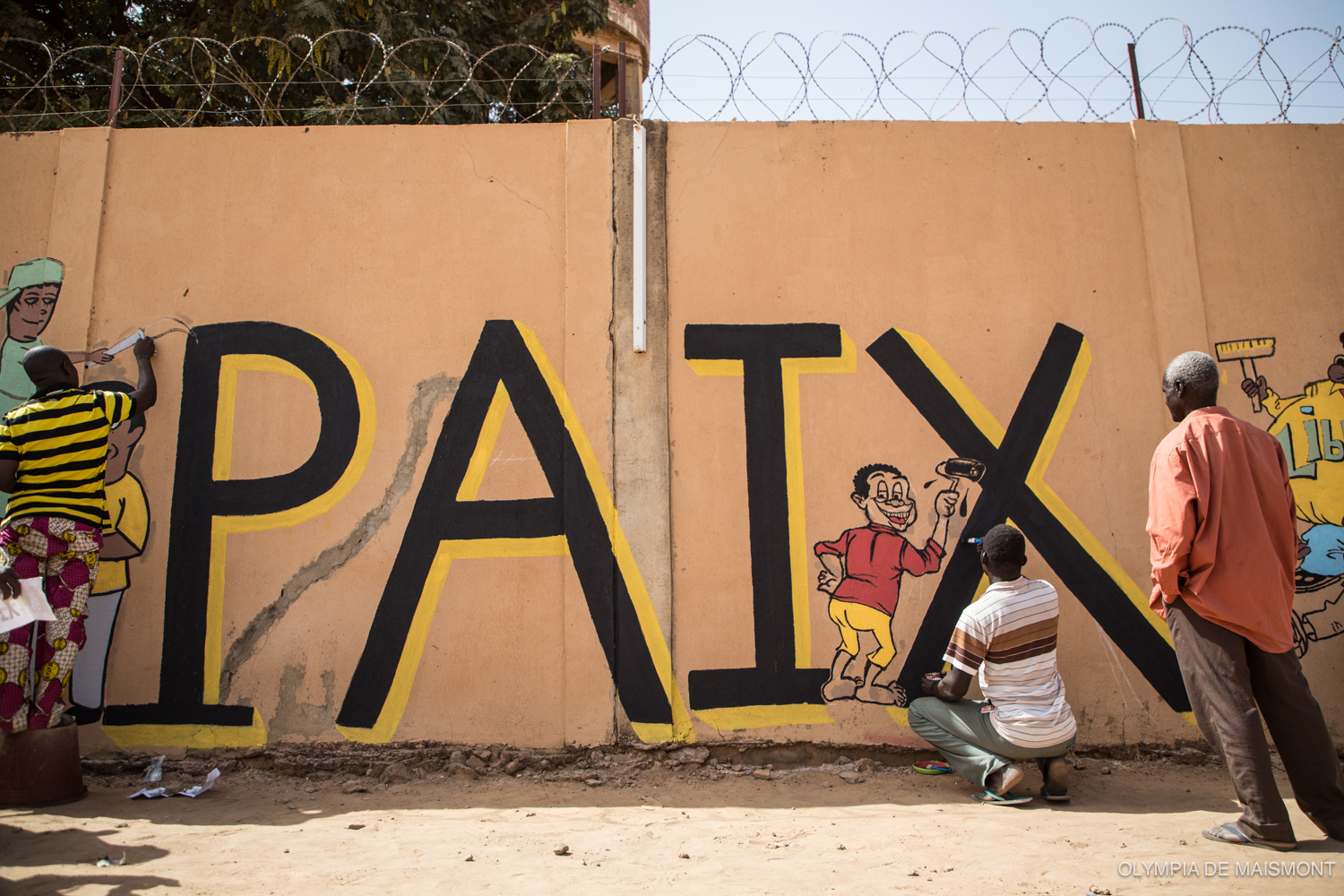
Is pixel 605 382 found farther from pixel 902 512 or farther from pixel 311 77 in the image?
pixel 311 77

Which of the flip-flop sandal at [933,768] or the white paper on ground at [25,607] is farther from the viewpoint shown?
the flip-flop sandal at [933,768]

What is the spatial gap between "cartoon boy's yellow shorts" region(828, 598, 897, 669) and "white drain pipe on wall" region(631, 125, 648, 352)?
1.50 m

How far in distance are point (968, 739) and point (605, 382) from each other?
7.04 feet

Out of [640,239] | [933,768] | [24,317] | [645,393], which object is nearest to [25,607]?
[24,317]

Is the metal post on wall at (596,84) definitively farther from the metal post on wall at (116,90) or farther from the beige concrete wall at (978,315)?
the metal post on wall at (116,90)

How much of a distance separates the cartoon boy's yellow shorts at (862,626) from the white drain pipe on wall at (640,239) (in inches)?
58.9

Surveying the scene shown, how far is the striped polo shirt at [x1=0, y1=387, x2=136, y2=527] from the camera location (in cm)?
306

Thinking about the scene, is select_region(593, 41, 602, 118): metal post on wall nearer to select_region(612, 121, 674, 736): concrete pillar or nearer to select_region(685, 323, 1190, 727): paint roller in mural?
select_region(612, 121, 674, 736): concrete pillar

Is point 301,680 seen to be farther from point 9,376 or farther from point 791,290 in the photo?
point 791,290

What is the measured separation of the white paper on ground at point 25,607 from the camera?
2518mm

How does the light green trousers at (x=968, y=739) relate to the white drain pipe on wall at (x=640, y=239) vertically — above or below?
below

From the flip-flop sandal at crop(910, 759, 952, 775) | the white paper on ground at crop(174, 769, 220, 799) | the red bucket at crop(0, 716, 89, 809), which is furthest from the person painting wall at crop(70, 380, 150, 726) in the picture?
the flip-flop sandal at crop(910, 759, 952, 775)

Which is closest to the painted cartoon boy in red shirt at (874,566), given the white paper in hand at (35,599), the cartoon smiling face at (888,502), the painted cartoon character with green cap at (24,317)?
the cartoon smiling face at (888,502)

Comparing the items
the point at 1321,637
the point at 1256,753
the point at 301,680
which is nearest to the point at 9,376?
the point at 301,680
